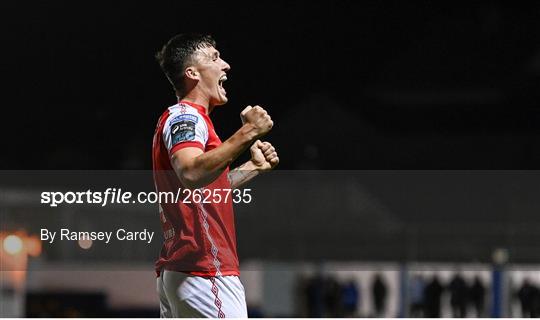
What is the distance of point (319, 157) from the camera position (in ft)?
52.6

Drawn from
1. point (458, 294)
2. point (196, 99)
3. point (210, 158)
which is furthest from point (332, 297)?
point (210, 158)

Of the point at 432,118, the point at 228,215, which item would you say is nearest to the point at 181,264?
the point at 228,215

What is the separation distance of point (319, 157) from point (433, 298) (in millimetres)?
3308

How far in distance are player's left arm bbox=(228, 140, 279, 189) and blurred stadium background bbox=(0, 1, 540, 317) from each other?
9.91 ft

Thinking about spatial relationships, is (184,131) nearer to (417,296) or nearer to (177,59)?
(177,59)

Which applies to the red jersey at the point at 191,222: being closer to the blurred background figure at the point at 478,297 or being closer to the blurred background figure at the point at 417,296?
the blurred background figure at the point at 417,296

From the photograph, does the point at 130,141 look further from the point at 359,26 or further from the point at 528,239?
the point at 528,239

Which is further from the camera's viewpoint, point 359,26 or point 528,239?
point 528,239

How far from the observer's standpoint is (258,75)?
10.8m

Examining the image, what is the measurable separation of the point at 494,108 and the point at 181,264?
1122 cm

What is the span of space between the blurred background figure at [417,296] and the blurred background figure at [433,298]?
75 mm

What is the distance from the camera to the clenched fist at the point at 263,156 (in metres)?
5.56

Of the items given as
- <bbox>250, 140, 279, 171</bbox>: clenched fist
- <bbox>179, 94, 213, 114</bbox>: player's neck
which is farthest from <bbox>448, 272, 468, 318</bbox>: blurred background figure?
<bbox>179, 94, 213, 114</bbox>: player's neck

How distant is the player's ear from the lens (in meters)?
5.22
